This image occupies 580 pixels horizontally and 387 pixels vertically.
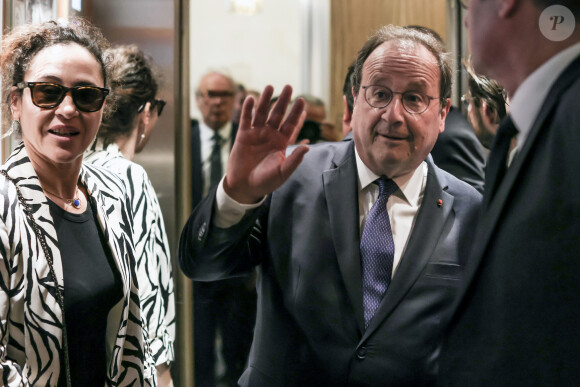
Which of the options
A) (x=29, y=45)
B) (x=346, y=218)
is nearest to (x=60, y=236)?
(x=29, y=45)

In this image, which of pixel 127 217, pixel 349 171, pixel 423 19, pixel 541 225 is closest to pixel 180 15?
pixel 423 19

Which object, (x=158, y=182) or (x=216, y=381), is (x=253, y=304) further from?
(x=158, y=182)

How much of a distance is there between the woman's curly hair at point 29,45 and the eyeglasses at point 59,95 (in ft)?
0.15

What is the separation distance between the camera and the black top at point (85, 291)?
5.33ft

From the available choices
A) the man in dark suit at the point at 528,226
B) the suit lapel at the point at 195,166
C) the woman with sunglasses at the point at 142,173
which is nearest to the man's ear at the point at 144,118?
the woman with sunglasses at the point at 142,173

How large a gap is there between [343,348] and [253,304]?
1.31 m

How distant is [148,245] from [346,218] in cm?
95

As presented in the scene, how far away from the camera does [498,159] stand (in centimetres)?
131

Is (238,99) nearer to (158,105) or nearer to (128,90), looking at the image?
(158,105)

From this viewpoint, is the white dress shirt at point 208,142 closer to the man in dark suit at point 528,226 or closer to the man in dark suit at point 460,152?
the man in dark suit at point 460,152

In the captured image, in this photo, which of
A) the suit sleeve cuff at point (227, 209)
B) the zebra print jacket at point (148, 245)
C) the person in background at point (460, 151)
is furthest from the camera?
the zebra print jacket at point (148, 245)

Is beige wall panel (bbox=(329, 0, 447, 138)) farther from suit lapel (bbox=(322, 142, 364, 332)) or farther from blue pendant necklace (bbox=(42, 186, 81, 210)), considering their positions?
blue pendant necklace (bbox=(42, 186, 81, 210))

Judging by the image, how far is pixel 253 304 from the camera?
2926 mm

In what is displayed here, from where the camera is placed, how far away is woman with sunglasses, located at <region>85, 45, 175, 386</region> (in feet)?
7.73
